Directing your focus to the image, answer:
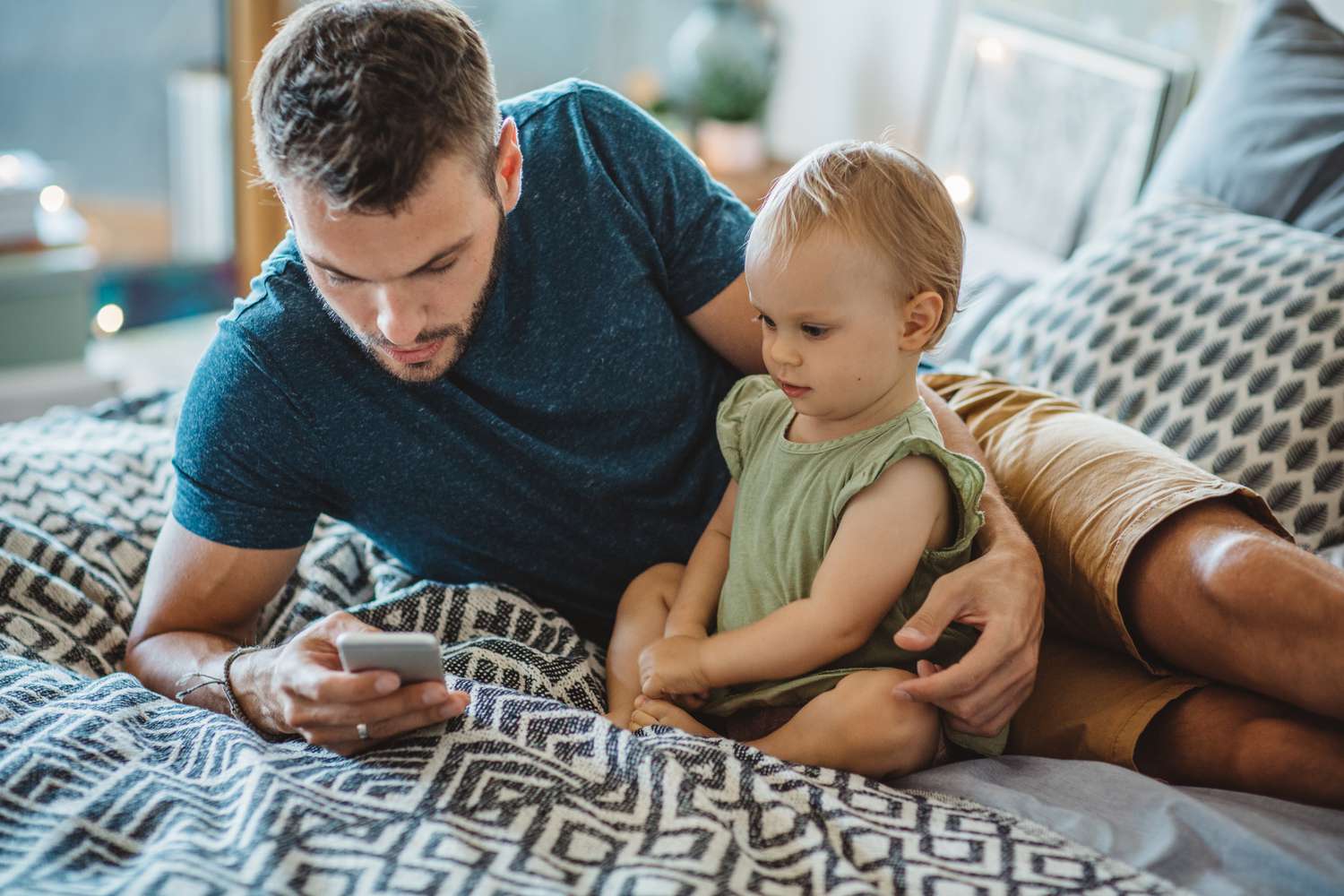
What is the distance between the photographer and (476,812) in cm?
99

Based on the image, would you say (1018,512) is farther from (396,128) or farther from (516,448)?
(396,128)

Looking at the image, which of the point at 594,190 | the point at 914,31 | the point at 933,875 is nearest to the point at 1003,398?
the point at 594,190

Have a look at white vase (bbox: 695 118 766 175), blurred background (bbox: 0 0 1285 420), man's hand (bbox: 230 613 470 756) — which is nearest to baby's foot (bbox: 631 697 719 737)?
man's hand (bbox: 230 613 470 756)

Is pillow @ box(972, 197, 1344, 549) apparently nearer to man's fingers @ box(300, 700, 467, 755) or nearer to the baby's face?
the baby's face

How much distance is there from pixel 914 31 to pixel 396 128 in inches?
92.6

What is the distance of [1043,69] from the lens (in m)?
2.67

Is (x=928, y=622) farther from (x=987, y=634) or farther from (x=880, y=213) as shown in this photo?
(x=880, y=213)

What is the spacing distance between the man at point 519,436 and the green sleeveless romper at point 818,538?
54mm

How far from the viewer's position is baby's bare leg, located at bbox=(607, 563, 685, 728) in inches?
50.6

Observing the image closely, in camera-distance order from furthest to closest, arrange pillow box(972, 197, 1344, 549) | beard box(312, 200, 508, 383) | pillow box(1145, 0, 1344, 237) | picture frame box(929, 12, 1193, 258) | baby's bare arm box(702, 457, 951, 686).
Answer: picture frame box(929, 12, 1193, 258)
pillow box(1145, 0, 1344, 237)
pillow box(972, 197, 1344, 549)
beard box(312, 200, 508, 383)
baby's bare arm box(702, 457, 951, 686)

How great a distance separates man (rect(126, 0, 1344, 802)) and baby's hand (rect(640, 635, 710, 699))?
8.7 inches

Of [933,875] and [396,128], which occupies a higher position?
[396,128]

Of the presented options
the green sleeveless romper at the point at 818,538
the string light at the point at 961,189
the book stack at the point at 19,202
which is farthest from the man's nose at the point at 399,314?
the string light at the point at 961,189

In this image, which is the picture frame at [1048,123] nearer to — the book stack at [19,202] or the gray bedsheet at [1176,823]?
the gray bedsheet at [1176,823]
